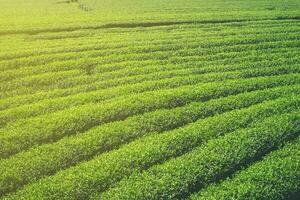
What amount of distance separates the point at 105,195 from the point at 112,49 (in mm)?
15367

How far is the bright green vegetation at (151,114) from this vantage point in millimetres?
12953

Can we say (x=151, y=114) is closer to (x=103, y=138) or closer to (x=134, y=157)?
(x=103, y=138)

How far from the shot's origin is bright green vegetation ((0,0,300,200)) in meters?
13.0

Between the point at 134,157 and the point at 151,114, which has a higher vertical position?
the point at 151,114

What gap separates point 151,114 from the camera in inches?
670

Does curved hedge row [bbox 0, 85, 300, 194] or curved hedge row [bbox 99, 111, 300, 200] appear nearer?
curved hedge row [bbox 99, 111, 300, 200]

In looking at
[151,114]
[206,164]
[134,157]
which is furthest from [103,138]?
[206,164]

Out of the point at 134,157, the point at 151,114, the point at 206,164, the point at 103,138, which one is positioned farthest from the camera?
the point at 151,114

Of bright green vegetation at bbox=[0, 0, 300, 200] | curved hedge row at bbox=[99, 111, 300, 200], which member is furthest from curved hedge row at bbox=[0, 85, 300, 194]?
curved hedge row at bbox=[99, 111, 300, 200]

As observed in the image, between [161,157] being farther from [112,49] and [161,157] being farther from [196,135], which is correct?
[112,49]

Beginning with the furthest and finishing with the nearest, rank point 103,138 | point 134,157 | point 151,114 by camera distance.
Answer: point 151,114 → point 103,138 → point 134,157

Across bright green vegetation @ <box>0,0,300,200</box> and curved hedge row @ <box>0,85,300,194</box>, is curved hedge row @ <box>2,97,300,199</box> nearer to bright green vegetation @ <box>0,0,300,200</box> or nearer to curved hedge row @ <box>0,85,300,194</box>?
bright green vegetation @ <box>0,0,300,200</box>

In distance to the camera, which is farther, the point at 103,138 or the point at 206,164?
the point at 103,138

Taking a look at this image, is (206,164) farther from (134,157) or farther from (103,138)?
(103,138)
